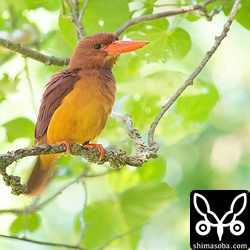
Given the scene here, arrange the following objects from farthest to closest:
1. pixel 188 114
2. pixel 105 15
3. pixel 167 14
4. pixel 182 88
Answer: pixel 188 114 → pixel 105 15 → pixel 167 14 → pixel 182 88

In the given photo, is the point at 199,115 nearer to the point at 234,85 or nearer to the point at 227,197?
the point at 227,197

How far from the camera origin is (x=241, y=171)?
550cm

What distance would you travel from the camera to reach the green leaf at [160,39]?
304 centimetres

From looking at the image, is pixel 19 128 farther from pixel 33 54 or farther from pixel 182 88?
pixel 182 88

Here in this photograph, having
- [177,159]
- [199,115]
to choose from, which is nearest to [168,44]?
[199,115]

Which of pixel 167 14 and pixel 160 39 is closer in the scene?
pixel 167 14

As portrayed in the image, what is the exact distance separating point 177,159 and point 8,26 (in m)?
2.41

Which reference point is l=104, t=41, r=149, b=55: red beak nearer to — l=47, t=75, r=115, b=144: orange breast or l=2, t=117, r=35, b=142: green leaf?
l=47, t=75, r=115, b=144: orange breast

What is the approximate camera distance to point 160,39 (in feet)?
10.1

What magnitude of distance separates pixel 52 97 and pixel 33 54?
0.67 feet

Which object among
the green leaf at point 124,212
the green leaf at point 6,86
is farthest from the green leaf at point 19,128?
the green leaf at point 124,212

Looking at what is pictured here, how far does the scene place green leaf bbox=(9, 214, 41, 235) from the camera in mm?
3205

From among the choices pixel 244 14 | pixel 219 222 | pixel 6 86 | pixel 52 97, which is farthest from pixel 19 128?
pixel 244 14

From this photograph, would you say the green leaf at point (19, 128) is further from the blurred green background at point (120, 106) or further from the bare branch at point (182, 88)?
the bare branch at point (182, 88)
